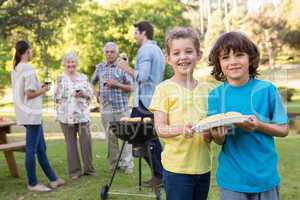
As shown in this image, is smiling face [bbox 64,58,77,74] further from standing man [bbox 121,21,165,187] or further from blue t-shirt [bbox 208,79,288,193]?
blue t-shirt [bbox 208,79,288,193]

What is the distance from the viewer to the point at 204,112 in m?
2.63

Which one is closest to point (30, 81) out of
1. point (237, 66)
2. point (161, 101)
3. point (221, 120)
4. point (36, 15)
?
point (161, 101)

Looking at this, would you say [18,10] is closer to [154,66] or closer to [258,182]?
[154,66]

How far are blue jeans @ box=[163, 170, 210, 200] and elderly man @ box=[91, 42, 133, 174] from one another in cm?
363

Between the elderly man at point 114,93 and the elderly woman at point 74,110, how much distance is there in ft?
0.89

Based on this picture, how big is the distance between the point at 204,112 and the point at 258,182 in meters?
0.54

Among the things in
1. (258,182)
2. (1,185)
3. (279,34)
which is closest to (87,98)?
(1,185)

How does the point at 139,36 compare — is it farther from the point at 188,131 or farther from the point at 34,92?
the point at 188,131

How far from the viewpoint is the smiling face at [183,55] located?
8.59 feet

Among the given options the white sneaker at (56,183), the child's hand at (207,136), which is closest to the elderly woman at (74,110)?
the white sneaker at (56,183)

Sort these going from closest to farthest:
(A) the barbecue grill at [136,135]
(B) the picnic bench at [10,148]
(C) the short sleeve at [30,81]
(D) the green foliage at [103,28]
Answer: (A) the barbecue grill at [136,135]
(C) the short sleeve at [30,81]
(B) the picnic bench at [10,148]
(D) the green foliage at [103,28]

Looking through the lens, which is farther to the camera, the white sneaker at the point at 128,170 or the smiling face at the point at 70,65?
the white sneaker at the point at 128,170

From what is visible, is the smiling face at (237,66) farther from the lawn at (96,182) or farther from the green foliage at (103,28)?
the green foliage at (103,28)

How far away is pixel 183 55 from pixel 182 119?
1.21 feet
